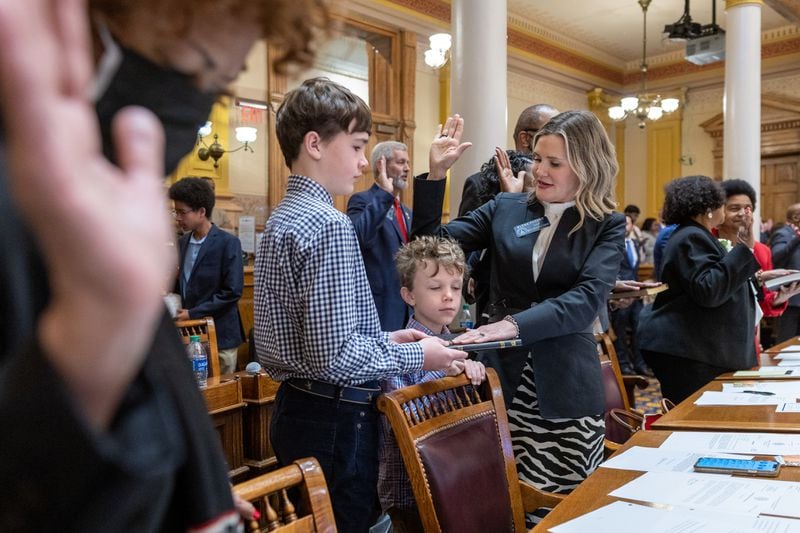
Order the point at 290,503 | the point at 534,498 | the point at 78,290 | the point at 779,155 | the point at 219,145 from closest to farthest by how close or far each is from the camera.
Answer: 1. the point at 78,290
2. the point at 290,503
3. the point at 534,498
4. the point at 219,145
5. the point at 779,155

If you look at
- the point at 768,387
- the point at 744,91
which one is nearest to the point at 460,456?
the point at 768,387

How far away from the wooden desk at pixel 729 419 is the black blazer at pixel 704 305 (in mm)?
673

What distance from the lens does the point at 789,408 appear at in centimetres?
207

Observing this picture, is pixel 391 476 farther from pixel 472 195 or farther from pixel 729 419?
pixel 472 195

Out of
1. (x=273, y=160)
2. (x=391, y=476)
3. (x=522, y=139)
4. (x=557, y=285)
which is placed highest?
(x=273, y=160)

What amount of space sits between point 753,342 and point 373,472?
2.00 meters

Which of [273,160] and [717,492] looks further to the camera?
[273,160]

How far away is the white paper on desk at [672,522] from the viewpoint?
1108mm

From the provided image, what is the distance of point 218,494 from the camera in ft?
1.40

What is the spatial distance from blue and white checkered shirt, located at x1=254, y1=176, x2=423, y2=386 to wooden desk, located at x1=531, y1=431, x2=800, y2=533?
1.33 ft

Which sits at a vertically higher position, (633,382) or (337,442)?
(337,442)

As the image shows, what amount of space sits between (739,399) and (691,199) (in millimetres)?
961

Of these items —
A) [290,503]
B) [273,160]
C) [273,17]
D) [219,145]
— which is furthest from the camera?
[273,160]

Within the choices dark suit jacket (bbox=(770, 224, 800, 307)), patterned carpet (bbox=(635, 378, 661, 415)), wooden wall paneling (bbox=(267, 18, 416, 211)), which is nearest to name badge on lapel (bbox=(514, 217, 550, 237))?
patterned carpet (bbox=(635, 378, 661, 415))
